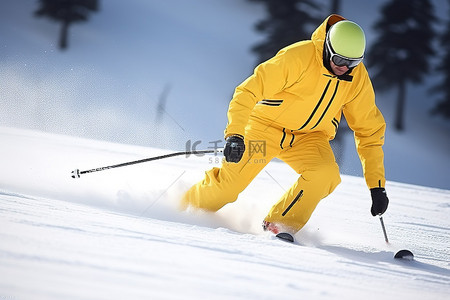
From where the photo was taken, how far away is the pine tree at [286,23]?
66.7 ft

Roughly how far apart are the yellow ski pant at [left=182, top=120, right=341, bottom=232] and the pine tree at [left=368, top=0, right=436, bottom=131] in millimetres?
20407

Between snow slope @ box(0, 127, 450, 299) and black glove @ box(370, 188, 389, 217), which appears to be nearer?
snow slope @ box(0, 127, 450, 299)

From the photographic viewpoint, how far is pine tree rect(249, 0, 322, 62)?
2033 centimetres

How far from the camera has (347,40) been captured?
3443mm

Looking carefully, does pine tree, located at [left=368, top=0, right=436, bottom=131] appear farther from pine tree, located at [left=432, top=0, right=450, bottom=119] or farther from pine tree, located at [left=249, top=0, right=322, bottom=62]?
pine tree, located at [left=249, top=0, right=322, bottom=62]

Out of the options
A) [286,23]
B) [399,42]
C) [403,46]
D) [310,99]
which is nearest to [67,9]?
[286,23]

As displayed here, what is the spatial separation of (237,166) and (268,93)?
2.10 ft

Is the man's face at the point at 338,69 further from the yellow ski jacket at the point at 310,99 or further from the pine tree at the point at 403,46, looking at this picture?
Result: the pine tree at the point at 403,46

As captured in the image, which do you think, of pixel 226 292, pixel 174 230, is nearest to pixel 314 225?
pixel 174 230

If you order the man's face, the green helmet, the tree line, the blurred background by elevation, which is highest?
the green helmet

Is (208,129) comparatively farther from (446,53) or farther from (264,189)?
(264,189)

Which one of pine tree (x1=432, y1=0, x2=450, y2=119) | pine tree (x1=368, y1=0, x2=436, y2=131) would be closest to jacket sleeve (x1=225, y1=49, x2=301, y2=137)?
pine tree (x1=368, y1=0, x2=436, y2=131)

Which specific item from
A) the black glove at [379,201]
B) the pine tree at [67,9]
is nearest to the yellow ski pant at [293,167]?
the black glove at [379,201]

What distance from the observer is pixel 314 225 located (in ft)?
14.8
